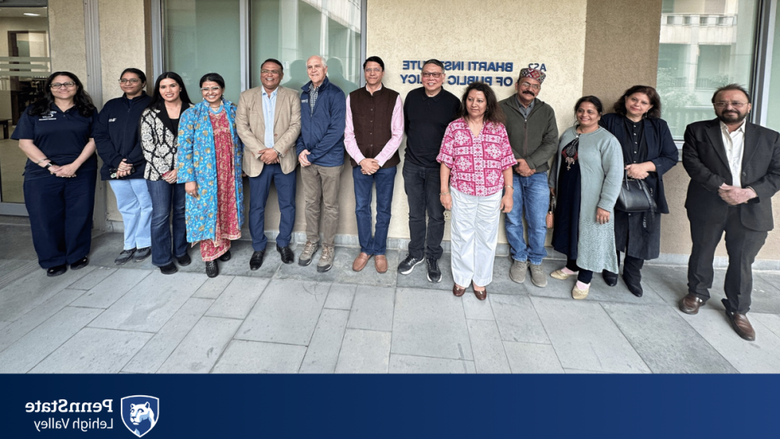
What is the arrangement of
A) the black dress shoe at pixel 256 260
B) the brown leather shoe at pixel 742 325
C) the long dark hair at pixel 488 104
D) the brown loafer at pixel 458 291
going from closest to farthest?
the brown leather shoe at pixel 742 325 < the long dark hair at pixel 488 104 < the brown loafer at pixel 458 291 < the black dress shoe at pixel 256 260

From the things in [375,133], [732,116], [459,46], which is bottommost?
[375,133]

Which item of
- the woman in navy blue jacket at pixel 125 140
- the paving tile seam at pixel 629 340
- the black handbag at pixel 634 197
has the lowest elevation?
the paving tile seam at pixel 629 340

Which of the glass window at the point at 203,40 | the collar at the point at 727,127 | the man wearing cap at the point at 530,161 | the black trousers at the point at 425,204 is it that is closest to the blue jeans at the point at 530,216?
the man wearing cap at the point at 530,161

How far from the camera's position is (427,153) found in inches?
149

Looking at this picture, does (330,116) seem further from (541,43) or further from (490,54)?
(541,43)

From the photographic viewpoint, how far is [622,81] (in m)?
4.19

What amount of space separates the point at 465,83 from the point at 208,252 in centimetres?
286

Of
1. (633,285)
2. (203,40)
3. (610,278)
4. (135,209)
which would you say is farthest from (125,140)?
(633,285)

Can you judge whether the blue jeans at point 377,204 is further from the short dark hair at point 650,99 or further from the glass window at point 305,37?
the short dark hair at point 650,99

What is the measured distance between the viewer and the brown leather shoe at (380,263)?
13.4 ft

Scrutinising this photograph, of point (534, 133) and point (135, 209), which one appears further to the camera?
point (135, 209)

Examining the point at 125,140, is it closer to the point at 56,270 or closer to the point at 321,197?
the point at 56,270

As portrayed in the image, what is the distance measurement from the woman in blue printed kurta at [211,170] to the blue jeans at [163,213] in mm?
347

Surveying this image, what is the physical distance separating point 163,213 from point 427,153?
240 centimetres
